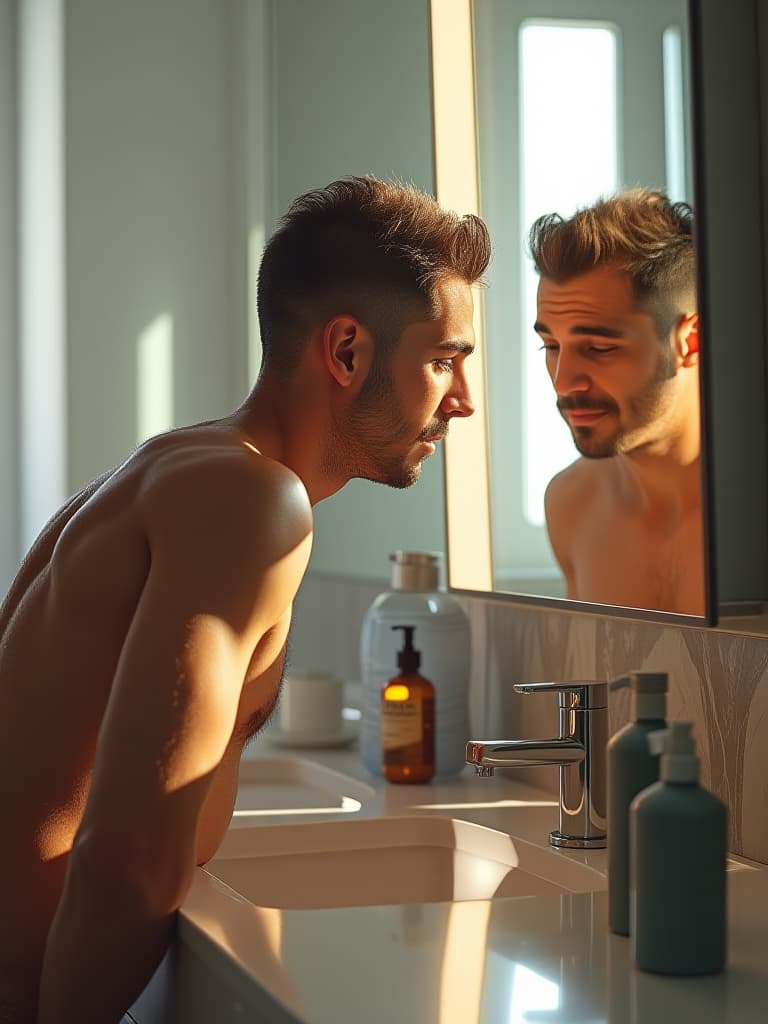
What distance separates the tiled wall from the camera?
1.28 metres

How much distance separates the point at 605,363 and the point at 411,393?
0.21m

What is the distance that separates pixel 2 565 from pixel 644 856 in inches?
110

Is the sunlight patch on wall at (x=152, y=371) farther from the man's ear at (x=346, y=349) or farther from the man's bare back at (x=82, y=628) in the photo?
the man's bare back at (x=82, y=628)

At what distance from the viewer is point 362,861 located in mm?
1489

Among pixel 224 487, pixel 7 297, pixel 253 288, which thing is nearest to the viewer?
pixel 224 487

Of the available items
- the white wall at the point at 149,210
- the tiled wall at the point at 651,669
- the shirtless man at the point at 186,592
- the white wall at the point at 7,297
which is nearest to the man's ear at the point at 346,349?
the shirtless man at the point at 186,592

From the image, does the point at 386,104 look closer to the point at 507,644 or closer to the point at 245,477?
the point at 507,644

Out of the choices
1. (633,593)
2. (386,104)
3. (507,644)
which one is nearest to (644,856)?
(633,593)

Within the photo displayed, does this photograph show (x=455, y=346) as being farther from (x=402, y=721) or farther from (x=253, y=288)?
(x=253, y=288)

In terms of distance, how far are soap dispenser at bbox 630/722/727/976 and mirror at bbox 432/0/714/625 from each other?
461 mm

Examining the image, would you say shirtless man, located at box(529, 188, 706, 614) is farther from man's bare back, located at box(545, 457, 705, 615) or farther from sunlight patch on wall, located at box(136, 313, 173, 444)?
sunlight patch on wall, located at box(136, 313, 173, 444)

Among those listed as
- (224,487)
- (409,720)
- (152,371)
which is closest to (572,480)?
(409,720)

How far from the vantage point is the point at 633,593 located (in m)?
1.41

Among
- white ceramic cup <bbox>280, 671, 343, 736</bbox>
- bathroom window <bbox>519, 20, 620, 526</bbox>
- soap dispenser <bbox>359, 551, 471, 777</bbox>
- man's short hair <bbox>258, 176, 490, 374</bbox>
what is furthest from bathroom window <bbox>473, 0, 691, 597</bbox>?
white ceramic cup <bbox>280, 671, 343, 736</bbox>
